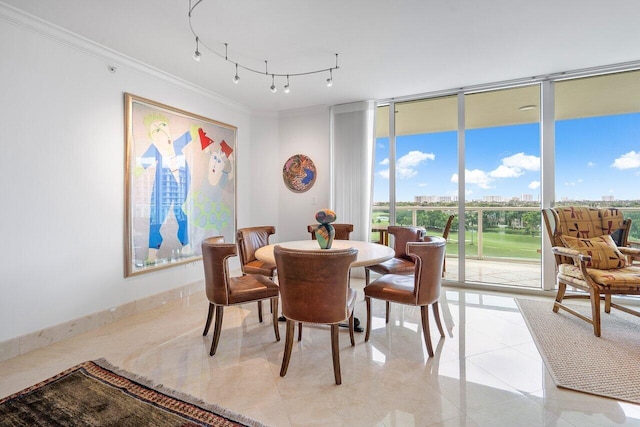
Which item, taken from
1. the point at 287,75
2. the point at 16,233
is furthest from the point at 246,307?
the point at 287,75

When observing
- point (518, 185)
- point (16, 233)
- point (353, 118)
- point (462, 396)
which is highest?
point (353, 118)

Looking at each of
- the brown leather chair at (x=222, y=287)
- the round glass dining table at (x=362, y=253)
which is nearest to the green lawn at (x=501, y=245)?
the round glass dining table at (x=362, y=253)

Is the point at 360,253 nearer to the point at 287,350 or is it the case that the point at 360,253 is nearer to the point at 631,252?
the point at 287,350

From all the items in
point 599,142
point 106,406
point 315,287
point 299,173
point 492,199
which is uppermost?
point 599,142

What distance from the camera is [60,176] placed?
256cm

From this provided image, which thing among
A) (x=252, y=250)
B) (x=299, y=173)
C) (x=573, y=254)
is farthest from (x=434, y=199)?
(x=252, y=250)

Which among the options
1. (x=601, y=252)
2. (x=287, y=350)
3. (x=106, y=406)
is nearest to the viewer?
(x=106, y=406)

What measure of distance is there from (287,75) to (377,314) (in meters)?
2.85

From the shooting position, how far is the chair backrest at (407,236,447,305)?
223 centimetres

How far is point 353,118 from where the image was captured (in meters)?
4.53

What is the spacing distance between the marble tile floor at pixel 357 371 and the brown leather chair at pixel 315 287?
23 centimetres

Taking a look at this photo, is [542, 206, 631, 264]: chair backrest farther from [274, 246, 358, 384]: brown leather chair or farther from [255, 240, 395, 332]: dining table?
[274, 246, 358, 384]: brown leather chair

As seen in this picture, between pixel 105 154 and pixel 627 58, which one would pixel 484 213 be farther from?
pixel 105 154

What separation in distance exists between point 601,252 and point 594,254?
66mm
